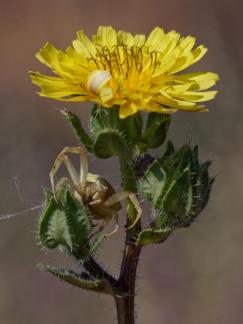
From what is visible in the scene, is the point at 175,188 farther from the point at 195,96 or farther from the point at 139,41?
the point at 139,41

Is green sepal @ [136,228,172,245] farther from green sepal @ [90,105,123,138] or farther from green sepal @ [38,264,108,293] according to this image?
green sepal @ [90,105,123,138]

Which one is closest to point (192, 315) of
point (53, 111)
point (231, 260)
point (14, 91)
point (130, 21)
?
point (231, 260)

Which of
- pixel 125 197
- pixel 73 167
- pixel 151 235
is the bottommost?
pixel 151 235

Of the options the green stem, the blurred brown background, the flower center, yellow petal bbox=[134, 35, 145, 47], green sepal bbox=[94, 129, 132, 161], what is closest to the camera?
green sepal bbox=[94, 129, 132, 161]

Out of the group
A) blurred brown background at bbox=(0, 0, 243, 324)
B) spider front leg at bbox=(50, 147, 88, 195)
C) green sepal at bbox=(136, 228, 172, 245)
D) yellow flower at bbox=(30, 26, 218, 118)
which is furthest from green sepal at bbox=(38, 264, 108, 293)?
blurred brown background at bbox=(0, 0, 243, 324)

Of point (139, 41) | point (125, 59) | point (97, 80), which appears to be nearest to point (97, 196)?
point (97, 80)

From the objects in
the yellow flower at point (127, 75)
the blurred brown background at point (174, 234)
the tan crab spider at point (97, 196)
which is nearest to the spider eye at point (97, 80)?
the yellow flower at point (127, 75)
